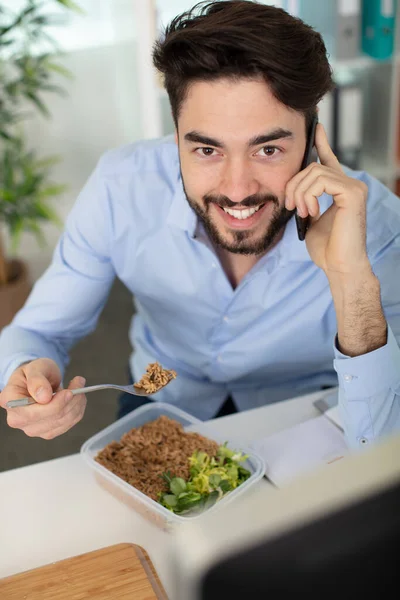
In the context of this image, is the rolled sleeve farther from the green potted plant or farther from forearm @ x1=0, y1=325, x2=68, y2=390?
the green potted plant

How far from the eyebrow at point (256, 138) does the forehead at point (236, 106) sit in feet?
0.05

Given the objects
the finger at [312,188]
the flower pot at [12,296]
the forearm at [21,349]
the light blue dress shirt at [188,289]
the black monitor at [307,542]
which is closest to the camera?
the black monitor at [307,542]

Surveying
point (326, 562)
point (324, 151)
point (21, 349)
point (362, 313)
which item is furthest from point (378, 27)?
point (326, 562)

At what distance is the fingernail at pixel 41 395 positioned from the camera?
3.36 ft

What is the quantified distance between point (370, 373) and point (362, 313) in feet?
0.35

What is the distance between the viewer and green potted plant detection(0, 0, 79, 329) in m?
2.71

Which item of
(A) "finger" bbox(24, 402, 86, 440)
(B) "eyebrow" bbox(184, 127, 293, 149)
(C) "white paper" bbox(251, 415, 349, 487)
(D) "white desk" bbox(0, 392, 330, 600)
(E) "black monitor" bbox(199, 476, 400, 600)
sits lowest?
(D) "white desk" bbox(0, 392, 330, 600)

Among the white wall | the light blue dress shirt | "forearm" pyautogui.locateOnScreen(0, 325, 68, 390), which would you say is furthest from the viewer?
the white wall

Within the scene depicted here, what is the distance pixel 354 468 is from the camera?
334 millimetres

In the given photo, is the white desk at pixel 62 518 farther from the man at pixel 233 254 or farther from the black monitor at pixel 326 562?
the black monitor at pixel 326 562

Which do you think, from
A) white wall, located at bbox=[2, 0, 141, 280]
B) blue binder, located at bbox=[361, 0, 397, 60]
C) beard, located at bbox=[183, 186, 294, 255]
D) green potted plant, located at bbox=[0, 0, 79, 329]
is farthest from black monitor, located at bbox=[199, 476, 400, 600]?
white wall, located at bbox=[2, 0, 141, 280]

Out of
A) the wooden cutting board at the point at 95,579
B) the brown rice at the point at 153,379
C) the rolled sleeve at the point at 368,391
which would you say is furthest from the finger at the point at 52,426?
the rolled sleeve at the point at 368,391

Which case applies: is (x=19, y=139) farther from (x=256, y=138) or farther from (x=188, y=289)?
(x=256, y=138)

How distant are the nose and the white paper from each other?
0.44 metres
